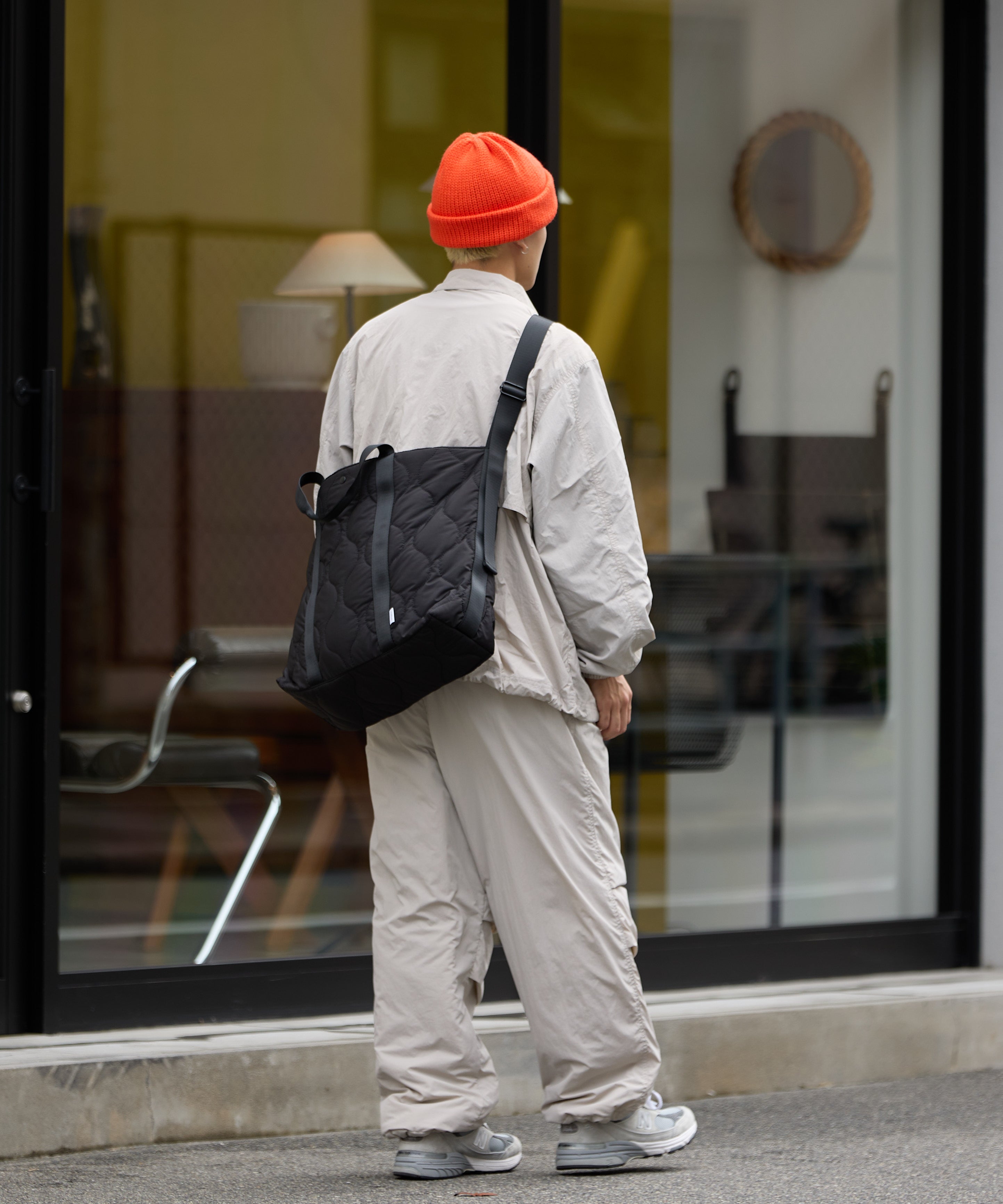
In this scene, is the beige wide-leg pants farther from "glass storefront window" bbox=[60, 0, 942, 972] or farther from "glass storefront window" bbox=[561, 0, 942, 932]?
"glass storefront window" bbox=[561, 0, 942, 932]

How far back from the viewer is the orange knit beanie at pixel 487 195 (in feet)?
10.2

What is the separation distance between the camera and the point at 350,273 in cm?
452

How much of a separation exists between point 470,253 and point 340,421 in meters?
0.38

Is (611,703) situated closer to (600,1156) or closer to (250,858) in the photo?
(600,1156)

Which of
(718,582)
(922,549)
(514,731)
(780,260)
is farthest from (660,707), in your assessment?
(514,731)

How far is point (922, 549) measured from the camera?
16.0 feet

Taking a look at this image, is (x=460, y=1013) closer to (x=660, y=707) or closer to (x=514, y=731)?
(x=514, y=731)

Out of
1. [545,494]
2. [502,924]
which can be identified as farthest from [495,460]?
[502,924]

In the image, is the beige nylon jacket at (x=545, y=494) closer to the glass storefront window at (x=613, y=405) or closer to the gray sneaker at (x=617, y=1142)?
the gray sneaker at (x=617, y=1142)

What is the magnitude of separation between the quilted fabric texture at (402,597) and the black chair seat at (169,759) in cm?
120

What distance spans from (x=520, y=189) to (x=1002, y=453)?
6.79 ft

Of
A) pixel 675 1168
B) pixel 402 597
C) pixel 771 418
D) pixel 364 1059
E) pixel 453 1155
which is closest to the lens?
pixel 402 597

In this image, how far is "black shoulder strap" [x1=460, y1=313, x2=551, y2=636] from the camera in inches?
114

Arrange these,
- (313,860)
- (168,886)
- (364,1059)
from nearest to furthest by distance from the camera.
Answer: (364,1059), (168,886), (313,860)
